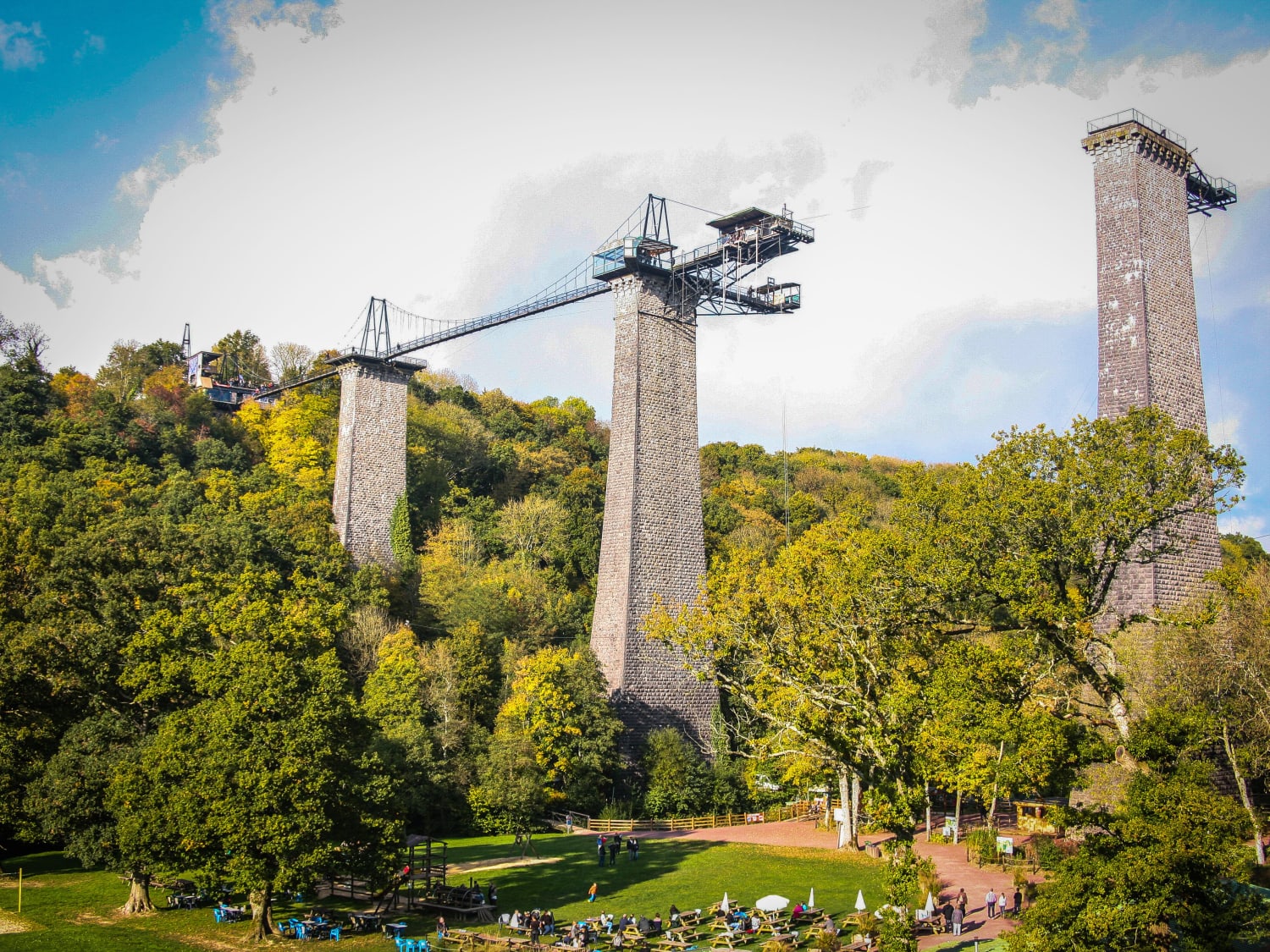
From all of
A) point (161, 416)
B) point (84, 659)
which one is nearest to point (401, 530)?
point (161, 416)

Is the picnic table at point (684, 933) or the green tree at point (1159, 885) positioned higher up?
the green tree at point (1159, 885)

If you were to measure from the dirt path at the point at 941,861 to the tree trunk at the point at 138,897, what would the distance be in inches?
545

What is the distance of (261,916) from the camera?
1911cm

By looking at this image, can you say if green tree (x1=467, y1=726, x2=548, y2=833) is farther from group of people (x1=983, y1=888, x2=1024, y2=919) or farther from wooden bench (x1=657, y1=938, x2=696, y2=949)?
group of people (x1=983, y1=888, x2=1024, y2=919)

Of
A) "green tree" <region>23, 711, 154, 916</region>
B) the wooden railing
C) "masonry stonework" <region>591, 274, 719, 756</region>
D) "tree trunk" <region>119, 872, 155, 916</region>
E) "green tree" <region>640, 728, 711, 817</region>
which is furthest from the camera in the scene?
"masonry stonework" <region>591, 274, 719, 756</region>

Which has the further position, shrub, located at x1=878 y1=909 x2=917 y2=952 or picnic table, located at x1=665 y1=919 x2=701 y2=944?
picnic table, located at x1=665 y1=919 x2=701 y2=944

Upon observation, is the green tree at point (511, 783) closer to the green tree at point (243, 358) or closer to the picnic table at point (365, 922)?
the picnic table at point (365, 922)

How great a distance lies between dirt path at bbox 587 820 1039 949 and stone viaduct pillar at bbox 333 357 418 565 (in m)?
18.0

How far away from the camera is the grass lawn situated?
18797 millimetres

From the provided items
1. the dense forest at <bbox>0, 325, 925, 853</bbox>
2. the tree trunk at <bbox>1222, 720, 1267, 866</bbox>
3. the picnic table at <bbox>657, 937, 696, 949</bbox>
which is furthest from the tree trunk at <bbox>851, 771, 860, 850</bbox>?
the picnic table at <bbox>657, 937, 696, 949</bbox>

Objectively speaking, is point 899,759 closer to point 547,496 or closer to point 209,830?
point 209,830

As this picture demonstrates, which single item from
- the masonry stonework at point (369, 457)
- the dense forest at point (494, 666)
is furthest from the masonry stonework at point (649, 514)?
the masonry stonework at point (369, 457)

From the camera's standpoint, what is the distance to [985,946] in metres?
18.0

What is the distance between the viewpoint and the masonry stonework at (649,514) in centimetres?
3362
